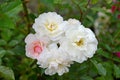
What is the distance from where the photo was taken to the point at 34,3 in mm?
3377

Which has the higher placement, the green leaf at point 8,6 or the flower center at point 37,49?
the green leaf at point 8,6

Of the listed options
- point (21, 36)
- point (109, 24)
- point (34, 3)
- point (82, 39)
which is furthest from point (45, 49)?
point (34, 3)

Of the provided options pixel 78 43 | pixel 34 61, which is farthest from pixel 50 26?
pixel 34 61

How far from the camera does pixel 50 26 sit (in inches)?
58.6

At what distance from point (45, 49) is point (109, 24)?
1.56 metres

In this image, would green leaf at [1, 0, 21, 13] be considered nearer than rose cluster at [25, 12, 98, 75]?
No

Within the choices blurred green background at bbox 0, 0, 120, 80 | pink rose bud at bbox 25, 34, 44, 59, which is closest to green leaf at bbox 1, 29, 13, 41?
blurred green background at bbox 0, 0, 120, 80

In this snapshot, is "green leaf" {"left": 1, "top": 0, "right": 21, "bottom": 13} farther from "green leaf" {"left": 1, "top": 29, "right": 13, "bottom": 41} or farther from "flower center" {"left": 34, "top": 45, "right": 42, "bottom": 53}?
"green leaf" {"left": 1, "top": 29, "right": 13, "bottom": 41}

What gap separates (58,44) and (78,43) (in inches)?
3.1

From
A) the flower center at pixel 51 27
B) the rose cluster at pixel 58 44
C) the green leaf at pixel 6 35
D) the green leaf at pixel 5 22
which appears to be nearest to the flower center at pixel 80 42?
the rose cluster at pixel 58 44

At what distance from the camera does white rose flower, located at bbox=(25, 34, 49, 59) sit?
1472 mm

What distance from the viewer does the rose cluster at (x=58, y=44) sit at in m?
1.44

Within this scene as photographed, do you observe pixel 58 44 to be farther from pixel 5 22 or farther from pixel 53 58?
→ pixel 5 22

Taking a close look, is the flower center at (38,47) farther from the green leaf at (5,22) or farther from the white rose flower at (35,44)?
the green leaf at (5,22)
